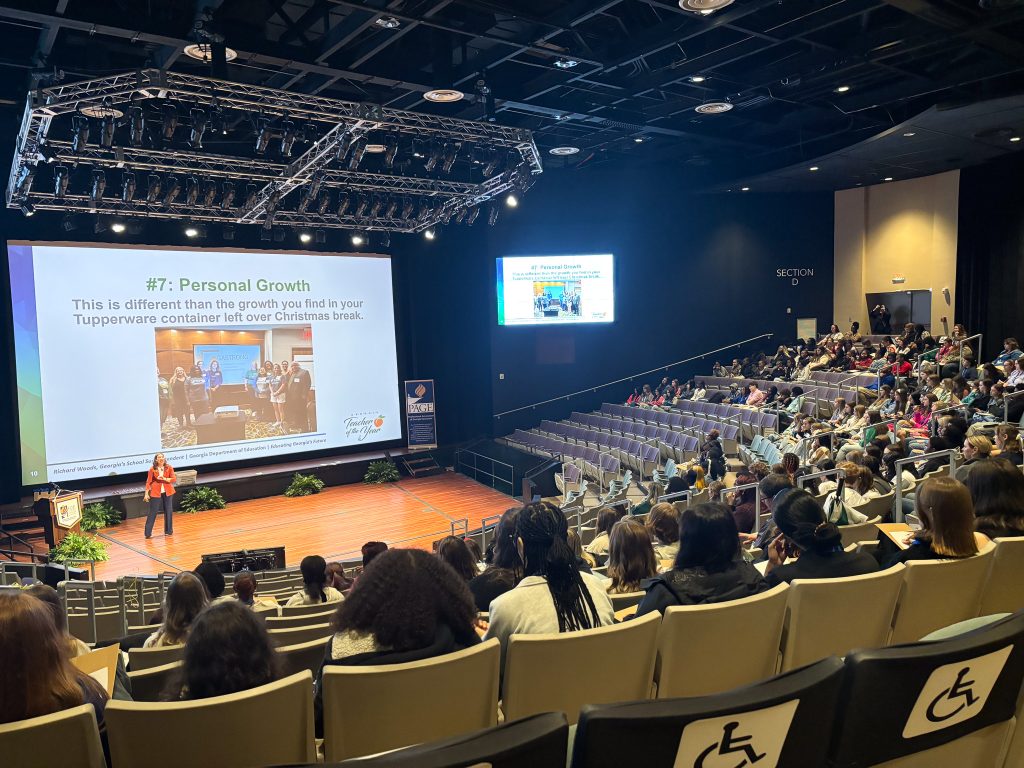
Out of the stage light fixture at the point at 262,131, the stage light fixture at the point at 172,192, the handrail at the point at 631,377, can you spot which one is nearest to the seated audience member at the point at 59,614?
the stage light fixture at the point at 262,131

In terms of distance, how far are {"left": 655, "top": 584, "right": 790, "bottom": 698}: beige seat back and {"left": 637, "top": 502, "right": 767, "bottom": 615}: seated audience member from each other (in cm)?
24

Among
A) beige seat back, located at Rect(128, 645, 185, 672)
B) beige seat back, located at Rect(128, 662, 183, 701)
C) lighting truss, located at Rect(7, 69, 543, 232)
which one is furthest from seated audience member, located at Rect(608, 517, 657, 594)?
lighting truss, located at Rect(7, 69, 543, 232)

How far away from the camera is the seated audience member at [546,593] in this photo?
8.15ft

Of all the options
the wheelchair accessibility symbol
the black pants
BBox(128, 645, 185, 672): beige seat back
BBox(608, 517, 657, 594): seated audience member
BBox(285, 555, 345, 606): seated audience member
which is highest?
the wheelchair accessibility symbol

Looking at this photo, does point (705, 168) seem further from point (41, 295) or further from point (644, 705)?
point (644, 705)

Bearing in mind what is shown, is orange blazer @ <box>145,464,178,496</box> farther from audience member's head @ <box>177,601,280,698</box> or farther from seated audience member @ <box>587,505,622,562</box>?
audience member's head @ <box>177,601,280,698</box>

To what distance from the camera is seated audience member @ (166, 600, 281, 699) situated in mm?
2004

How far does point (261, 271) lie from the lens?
14.6m

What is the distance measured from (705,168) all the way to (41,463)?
1498 centimetres

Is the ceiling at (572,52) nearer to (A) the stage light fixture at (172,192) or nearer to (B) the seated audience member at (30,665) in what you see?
(A) the stage light fixture at (172,192)

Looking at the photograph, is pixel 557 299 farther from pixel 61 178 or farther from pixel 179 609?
pixel 179 609

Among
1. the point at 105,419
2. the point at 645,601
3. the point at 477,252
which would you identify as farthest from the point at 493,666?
the point at 477,252

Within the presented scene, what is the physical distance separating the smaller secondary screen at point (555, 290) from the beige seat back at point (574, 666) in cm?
1490

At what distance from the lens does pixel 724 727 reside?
3.88ft
